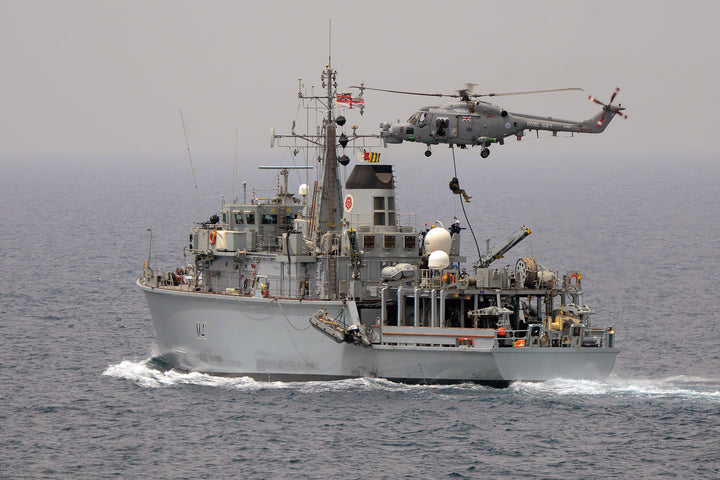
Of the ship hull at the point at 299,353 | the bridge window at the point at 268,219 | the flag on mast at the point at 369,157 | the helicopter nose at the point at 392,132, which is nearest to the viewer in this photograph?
the ship hull at the point at 299,353

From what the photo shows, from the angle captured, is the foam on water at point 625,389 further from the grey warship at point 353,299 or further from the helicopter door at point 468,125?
the helicopter door at point 468,125

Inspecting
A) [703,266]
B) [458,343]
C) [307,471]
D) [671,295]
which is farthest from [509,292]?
[703,266]

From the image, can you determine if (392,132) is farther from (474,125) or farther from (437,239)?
(437,239)

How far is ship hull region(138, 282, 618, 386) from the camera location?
49.8 meters

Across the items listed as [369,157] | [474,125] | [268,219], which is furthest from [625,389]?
[268,219]

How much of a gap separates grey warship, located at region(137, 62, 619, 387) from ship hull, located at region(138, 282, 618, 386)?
0.18 feet

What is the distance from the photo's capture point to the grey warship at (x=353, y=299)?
50.0 m

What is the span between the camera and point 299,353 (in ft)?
172

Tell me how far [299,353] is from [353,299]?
10.8 feet

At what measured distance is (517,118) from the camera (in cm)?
5400

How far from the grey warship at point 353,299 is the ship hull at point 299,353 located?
0.05m

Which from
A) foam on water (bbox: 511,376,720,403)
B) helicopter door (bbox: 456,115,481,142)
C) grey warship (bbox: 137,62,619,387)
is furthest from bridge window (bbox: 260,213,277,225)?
foam on water (bbox: 511,376,720,403)

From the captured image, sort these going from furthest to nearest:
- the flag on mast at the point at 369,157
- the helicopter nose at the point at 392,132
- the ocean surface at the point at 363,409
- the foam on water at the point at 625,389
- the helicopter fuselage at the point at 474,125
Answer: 1. the flag on mast at the point at 369,157
2. the helicopter nose at the point at 392,132
3. the helicopter fuselage at the point at 474,125
4. the foam on water at the point at 625,389
5. the ocean surface at the point at 363,409

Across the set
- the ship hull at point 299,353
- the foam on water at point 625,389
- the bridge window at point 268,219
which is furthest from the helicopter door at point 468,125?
the foam on water at point 625,389
